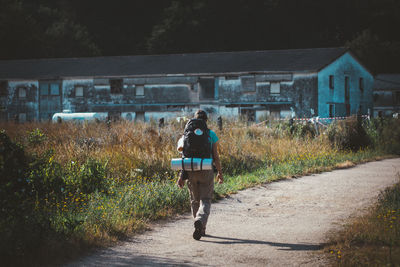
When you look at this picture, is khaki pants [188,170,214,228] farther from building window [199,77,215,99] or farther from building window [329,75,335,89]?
building window [329,75,335,89]

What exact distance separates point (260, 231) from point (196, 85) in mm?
37123

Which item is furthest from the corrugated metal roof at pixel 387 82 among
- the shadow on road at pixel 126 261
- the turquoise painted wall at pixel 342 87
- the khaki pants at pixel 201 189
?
the shadow on road at pixel 126 261

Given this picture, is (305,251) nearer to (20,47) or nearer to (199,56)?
(199,56)

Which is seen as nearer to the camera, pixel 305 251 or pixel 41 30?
pixel 305 251

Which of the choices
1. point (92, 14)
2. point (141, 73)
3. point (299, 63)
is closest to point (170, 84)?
point (141, 73)

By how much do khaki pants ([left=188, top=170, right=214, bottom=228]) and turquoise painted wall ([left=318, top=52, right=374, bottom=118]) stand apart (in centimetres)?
3534

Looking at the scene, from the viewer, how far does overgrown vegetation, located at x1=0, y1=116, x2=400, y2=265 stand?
6.21 metres

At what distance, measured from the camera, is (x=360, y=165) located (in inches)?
634

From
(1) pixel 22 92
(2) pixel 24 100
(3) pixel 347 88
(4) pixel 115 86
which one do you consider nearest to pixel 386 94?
(3) pixel 347 88

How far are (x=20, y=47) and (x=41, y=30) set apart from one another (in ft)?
12.3

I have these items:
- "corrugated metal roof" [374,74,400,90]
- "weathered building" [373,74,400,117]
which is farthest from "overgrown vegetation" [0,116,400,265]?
"weathered building" [373,74,400,117]

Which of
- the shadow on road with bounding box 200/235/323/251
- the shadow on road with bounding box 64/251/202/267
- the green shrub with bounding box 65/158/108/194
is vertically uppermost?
the green shrub with bounding box 65/158/108/194

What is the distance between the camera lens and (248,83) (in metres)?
43.3

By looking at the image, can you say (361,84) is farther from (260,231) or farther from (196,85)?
(260,231)
